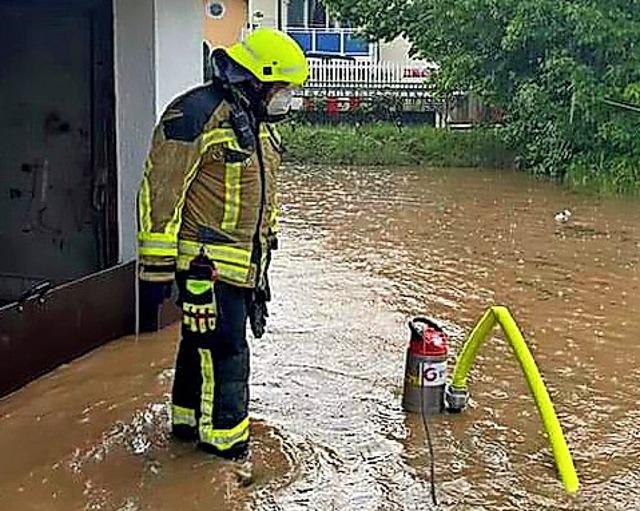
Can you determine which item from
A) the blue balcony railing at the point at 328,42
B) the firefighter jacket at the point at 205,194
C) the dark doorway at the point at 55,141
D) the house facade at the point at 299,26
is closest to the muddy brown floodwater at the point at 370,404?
the firefighter jacket at the point at 205,194

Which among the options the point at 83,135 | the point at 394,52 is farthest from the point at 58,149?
the point at 394,52

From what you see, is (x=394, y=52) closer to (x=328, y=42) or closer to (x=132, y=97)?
(x=328, y=42)

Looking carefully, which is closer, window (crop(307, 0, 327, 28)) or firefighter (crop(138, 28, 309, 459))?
firefighter (crop(138, 28, 309, 459))

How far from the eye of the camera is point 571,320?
7.90 meters

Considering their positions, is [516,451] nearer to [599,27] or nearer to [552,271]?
[552,271]

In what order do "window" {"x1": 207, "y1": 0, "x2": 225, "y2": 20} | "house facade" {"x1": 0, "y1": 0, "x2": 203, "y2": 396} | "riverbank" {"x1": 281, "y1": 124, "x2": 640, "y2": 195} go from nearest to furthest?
"house facade" {"x1": 0, "y1": 0, "x2": 203, "y2": 396}, "riverbank" {"x1": 281, "y1": 124, "x2": 640, "y2": 195}, "window" {"x1": 207, "y1": 0, "x2": 225, "y2": 20}

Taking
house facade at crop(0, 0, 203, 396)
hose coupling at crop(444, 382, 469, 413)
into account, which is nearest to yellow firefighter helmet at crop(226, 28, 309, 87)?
hose coupling at crop(444, 382, 469, 413)

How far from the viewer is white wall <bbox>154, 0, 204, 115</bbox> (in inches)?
285

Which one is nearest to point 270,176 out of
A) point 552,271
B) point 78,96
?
point 78,96

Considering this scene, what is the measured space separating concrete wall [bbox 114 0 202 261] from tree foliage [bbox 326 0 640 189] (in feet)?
34.8

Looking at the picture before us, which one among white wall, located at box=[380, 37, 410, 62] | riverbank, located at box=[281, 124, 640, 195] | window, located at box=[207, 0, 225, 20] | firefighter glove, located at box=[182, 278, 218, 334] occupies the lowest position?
firefighter glove, located at box=[182, 278, 218, 334]

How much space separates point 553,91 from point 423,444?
13334mm

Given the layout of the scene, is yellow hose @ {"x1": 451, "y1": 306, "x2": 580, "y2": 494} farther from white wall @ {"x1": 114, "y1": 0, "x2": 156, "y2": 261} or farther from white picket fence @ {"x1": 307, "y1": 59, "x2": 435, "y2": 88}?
white picket fence @ {"x1": 307, "y1": 59, "x2": 435, "y2": 88}

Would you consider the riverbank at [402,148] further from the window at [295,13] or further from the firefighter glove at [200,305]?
the firefighter glove at [200,305]
